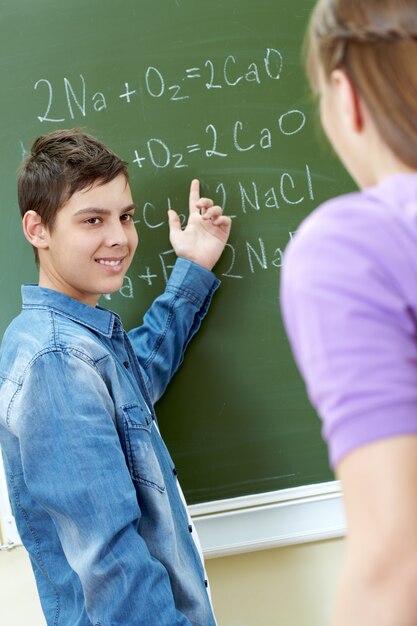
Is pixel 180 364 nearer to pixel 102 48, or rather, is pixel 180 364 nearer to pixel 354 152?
pixel 102 48

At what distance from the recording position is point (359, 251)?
2.21 feet

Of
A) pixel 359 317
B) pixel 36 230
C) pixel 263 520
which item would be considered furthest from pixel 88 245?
pixel 359 317

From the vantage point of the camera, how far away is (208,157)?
201cm

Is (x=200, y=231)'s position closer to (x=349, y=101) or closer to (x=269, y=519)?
(x=269, y=519)

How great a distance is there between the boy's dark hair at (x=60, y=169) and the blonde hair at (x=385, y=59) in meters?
1.05

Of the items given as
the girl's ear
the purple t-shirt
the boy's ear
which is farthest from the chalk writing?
the purple t-shirt

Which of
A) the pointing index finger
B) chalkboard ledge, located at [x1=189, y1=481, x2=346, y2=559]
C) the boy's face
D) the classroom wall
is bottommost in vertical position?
the classroom wall

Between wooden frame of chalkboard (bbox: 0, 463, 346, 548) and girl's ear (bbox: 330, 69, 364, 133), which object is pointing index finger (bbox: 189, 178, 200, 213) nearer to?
wooden frame of chalkboard (bbox: 0, 463, 346, 548)

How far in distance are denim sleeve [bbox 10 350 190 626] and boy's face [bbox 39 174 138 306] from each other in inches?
10.2

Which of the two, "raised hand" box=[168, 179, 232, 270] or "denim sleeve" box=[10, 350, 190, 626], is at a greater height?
"raised hand" box=[168, 179, 232, 270]

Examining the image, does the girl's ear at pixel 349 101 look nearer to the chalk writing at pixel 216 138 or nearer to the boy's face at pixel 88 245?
the boy's face at pixel 88 245

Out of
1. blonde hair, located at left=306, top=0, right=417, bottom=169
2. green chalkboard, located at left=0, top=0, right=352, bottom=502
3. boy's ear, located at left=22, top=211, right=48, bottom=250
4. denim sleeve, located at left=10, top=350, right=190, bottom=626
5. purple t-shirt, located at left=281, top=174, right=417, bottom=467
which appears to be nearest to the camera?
purple t-shirt, located at left=281, top=174, right=417, bottom=467

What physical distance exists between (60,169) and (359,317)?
1229 millimetres

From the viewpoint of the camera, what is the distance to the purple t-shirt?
650 mm
